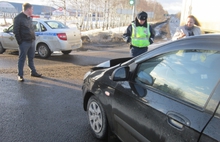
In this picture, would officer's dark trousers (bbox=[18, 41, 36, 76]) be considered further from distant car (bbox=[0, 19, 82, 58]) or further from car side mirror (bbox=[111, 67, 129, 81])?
car side mirror (bbox=[111, 67, 129, 81])

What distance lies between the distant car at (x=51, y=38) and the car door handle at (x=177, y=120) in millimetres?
7131

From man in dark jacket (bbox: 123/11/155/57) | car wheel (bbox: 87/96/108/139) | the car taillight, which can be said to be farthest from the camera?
the car taillight

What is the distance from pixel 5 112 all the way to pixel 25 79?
2.02m

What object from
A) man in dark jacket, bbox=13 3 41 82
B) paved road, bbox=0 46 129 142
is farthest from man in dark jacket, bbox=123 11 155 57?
man in dark jacket, bbox=13 3 41 82

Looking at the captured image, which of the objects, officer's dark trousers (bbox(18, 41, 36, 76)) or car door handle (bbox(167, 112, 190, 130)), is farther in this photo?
officer's dark trousers (bbox(18, 41, 36, 76))

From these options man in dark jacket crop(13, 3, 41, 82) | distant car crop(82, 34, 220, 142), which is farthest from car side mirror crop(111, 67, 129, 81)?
man in dark jacket crop(13, 3, 41, 82)

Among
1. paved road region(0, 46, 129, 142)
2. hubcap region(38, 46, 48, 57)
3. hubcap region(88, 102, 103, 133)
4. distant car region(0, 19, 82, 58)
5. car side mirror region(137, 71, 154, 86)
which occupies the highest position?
distant car region(0, 19, 82, 58)

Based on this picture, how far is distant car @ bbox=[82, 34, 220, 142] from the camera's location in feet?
4.82

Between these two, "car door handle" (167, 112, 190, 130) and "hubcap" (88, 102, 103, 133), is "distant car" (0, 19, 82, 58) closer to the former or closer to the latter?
"hubcap" (88, 102, 103, 133)

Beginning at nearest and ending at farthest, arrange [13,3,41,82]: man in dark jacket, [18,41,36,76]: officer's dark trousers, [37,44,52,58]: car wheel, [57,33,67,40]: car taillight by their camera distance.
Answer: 1. [13,3,41,82]: man in dark jacket
2. [18,41,36,76]: officer's dark trousers
3. [57,33,67,40]: car taillight
4. [37,44,52,58]: car wheel

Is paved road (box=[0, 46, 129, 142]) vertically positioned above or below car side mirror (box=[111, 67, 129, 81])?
below

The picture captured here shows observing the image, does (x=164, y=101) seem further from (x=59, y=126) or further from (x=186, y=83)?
(x=59, y=126)

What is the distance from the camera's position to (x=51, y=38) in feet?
27.0

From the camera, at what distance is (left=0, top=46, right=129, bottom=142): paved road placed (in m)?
2.94
